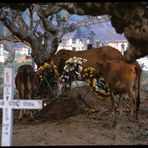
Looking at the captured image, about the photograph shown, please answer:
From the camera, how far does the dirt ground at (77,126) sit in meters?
9.62

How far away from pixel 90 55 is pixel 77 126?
5.38 metres

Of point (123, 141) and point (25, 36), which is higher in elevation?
point (25, 36)

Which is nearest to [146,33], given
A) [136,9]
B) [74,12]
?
[136,9]

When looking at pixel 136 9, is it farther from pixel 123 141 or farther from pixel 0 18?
pixel 0 18

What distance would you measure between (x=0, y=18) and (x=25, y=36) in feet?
4.65

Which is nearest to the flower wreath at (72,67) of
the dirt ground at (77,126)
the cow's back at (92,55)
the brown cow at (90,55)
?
the dirt ground at (77,126)

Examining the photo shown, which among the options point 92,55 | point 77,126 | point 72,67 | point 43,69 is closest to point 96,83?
point 72,67

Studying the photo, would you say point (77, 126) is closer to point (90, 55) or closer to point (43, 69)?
point (43, 69)

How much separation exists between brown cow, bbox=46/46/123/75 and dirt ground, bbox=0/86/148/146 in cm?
121

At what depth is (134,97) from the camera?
38.8ft

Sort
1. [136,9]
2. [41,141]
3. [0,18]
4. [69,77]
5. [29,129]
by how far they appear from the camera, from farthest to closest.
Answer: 1. [69,77]
2. [0,18]
3. [29,129]
4. [41,141]
5. [136,9]

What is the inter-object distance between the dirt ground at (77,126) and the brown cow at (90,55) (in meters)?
1.21

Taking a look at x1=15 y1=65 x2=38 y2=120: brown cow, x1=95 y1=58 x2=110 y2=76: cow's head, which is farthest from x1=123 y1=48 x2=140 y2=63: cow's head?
x1=15 y1=65 x2=38 y2=120: brown cow

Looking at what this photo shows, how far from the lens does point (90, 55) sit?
632 inches
